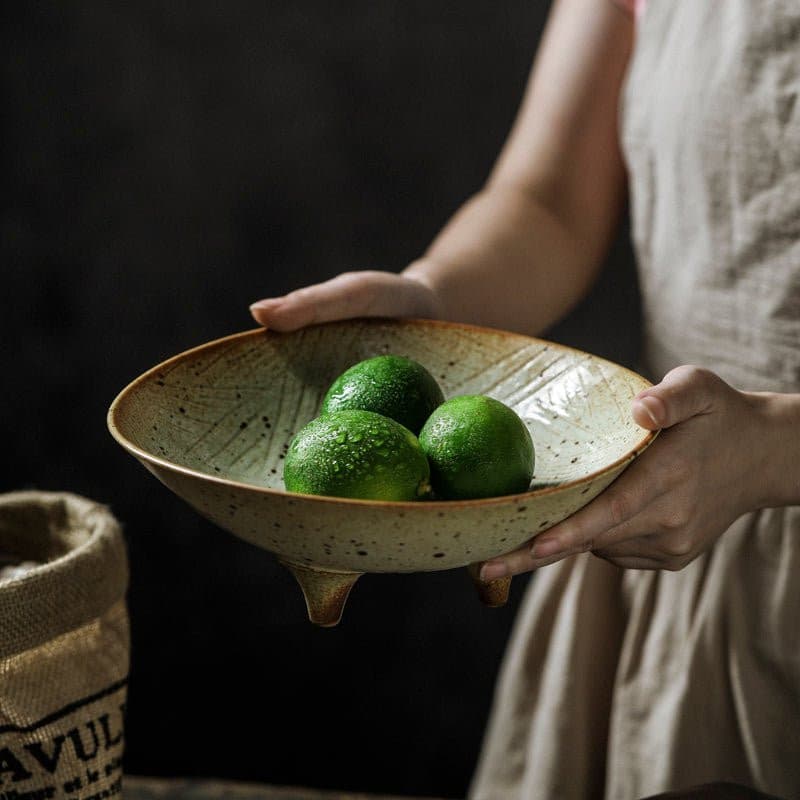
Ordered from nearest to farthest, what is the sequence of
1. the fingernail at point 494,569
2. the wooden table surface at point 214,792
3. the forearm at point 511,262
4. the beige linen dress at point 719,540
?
the fingernail at point 494,569 < the beige linen dress at point 719,540 < the forearm at point 511,262 < the wooden table surface at point 214,792

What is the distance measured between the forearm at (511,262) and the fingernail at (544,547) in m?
0.42

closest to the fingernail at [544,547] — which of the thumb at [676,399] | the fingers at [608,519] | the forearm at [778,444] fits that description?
the fingers at [608,519]

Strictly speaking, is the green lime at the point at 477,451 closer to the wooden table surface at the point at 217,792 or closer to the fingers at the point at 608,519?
the fingers at the point at 608,519

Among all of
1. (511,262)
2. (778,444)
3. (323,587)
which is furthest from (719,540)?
(323,587)

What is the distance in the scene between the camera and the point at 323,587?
0.66m

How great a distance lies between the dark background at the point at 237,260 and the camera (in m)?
1.63

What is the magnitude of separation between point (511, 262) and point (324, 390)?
0.35 m

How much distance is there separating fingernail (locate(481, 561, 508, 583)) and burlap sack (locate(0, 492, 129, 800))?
1.14 ft

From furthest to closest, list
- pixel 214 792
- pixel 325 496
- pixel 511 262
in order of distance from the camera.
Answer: pixel 214 792 < pixel 511 262 < pixel 325 496

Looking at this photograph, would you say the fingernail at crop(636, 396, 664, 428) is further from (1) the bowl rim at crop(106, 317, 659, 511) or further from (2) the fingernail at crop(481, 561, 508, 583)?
(2) the fingernail at crop(481, 561, 508, 583)

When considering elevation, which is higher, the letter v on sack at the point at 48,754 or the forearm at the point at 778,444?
the forearm at the point at 778,444

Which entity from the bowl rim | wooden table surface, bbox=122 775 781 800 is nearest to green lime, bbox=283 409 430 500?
the bowl rim

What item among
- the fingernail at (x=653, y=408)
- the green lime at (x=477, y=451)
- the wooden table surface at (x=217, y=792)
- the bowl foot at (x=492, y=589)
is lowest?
the wooden table surface at (x=217, y=792)

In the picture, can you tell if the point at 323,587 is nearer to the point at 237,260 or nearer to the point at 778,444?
the point at 778,444
